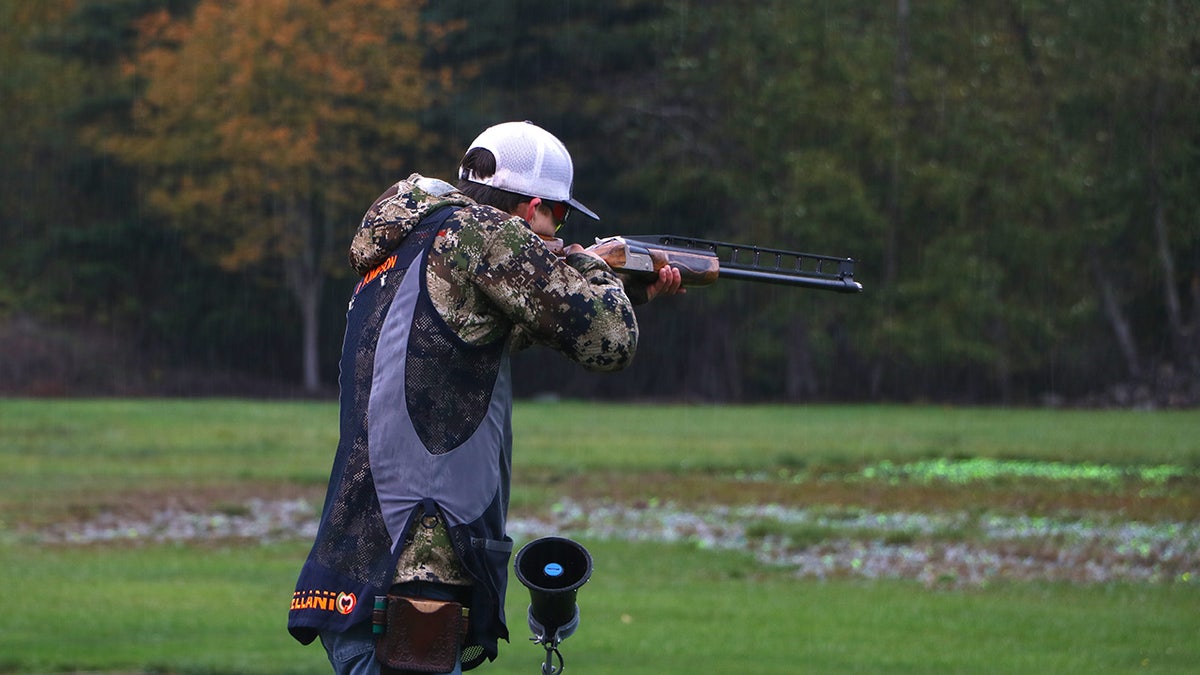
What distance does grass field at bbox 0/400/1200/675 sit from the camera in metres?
9.98

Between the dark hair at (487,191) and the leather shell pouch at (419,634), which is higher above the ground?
the dark hair at (487,191)

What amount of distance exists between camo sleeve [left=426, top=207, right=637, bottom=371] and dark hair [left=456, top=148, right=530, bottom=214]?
0.19 metres

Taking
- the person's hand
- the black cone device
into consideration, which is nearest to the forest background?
the person's hand

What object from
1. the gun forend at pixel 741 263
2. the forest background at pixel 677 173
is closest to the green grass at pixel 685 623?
the gun forend at pixel 741 263

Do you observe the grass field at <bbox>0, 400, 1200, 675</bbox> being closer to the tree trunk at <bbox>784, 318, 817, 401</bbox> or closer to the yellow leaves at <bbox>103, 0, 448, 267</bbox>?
the yellow leaves at <bbox>103, 0, 448, 267</bbox>

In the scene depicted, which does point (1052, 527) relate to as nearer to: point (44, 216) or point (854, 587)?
point (854, 587)

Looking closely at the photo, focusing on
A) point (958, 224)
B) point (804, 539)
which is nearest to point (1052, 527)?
point (804, 539)

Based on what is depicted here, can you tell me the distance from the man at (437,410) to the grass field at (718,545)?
5318mm

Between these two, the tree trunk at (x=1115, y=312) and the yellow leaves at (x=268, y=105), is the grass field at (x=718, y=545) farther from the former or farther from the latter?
the yellow leaves at (x=268, y=105)

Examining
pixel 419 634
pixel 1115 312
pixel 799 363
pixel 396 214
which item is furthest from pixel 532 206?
pixel 799 363

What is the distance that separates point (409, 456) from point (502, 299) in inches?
15.9

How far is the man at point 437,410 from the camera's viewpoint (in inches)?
154

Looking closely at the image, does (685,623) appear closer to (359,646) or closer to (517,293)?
(359,646)

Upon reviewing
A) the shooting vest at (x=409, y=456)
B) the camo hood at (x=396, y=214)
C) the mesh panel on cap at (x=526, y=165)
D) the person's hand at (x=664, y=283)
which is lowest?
the shooting vest at (x=409, y=456)
